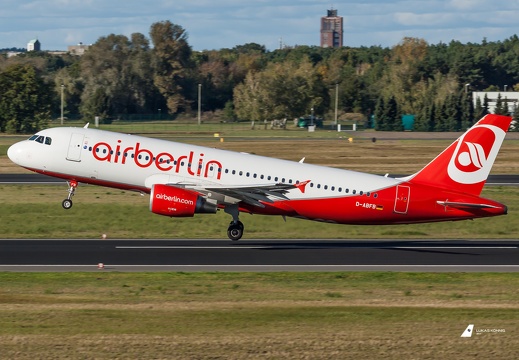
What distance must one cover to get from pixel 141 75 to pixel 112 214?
131656mm

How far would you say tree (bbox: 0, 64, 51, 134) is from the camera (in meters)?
119

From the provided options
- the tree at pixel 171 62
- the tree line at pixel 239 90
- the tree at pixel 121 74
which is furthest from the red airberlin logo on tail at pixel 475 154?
the tree at pixel 171 62

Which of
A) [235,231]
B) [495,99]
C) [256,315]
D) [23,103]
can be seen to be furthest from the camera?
[495,99]

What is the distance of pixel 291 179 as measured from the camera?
39.2 m

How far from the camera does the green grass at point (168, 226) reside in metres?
43.3

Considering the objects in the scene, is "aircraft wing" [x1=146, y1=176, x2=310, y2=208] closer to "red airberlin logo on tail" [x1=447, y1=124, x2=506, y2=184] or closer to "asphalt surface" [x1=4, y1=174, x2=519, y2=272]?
"asphalt surface" [x1=4, y1=174, x2=519, y2=272]

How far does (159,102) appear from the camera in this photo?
588ft

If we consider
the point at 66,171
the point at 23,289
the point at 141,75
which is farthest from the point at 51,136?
the point at 141,75

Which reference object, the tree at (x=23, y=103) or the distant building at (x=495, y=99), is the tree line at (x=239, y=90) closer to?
the distant building at (x=495, y=99)

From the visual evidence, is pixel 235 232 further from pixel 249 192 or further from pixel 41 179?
pixel 41 179

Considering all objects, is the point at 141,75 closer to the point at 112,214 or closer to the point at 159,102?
the point at 159,102

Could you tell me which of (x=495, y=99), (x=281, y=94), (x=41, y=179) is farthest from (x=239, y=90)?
(x=41, y=179)

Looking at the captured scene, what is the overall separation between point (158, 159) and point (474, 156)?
13.8 m

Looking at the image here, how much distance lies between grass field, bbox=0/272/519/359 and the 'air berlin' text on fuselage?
8387mm
